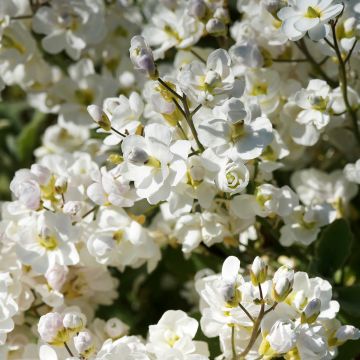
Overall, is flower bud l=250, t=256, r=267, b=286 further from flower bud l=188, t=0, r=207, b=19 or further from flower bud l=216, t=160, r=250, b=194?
flower bud l=188, t=0, r=207, b=19

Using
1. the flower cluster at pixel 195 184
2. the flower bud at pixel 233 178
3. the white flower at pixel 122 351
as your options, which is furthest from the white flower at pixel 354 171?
the white flower at pixel 122 351

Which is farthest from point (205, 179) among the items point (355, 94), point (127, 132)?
point (355, 94)

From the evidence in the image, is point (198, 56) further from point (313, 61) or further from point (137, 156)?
point (137, 156)

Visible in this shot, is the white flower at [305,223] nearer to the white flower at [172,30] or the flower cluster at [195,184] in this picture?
the flower cluster at [195,184]

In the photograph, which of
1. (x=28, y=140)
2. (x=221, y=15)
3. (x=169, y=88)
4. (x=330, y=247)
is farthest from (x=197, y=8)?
(x=28, y=140)

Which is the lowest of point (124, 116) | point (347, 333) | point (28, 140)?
point (28, 140)

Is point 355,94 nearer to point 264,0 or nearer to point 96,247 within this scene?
point 264,0
